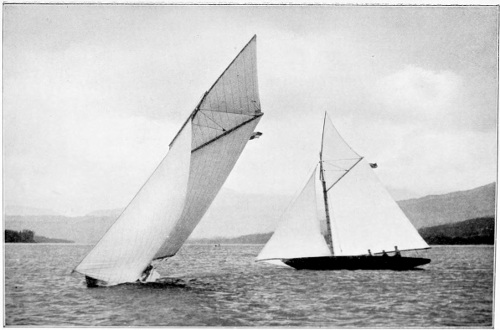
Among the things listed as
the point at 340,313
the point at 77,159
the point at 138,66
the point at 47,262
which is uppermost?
the point at 138,66

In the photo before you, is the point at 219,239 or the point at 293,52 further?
the point at 219,239

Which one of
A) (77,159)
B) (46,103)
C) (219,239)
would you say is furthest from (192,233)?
(46,103)

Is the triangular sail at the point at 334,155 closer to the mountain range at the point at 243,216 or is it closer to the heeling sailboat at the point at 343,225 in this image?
the heeling sailboat at the point at 343,225

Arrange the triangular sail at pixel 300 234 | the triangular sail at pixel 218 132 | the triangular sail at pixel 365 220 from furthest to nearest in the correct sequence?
1. the triangular sail at pixel 365 220
2. the triangular sail at pixel 300 234
3. the triangular sail at pixel 218 132

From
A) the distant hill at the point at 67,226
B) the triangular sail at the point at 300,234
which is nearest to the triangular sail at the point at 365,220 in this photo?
the triangular sail at the point at 300,234

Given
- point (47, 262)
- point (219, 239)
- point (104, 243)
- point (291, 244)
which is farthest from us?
point (291, 244)

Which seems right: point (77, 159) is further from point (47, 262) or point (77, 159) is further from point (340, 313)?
point (340, 313)

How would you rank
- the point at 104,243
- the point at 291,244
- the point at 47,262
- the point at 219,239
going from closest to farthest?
the point at 47,262 → the point at 104,243 → the point at 219,239 → the point at 291,244
